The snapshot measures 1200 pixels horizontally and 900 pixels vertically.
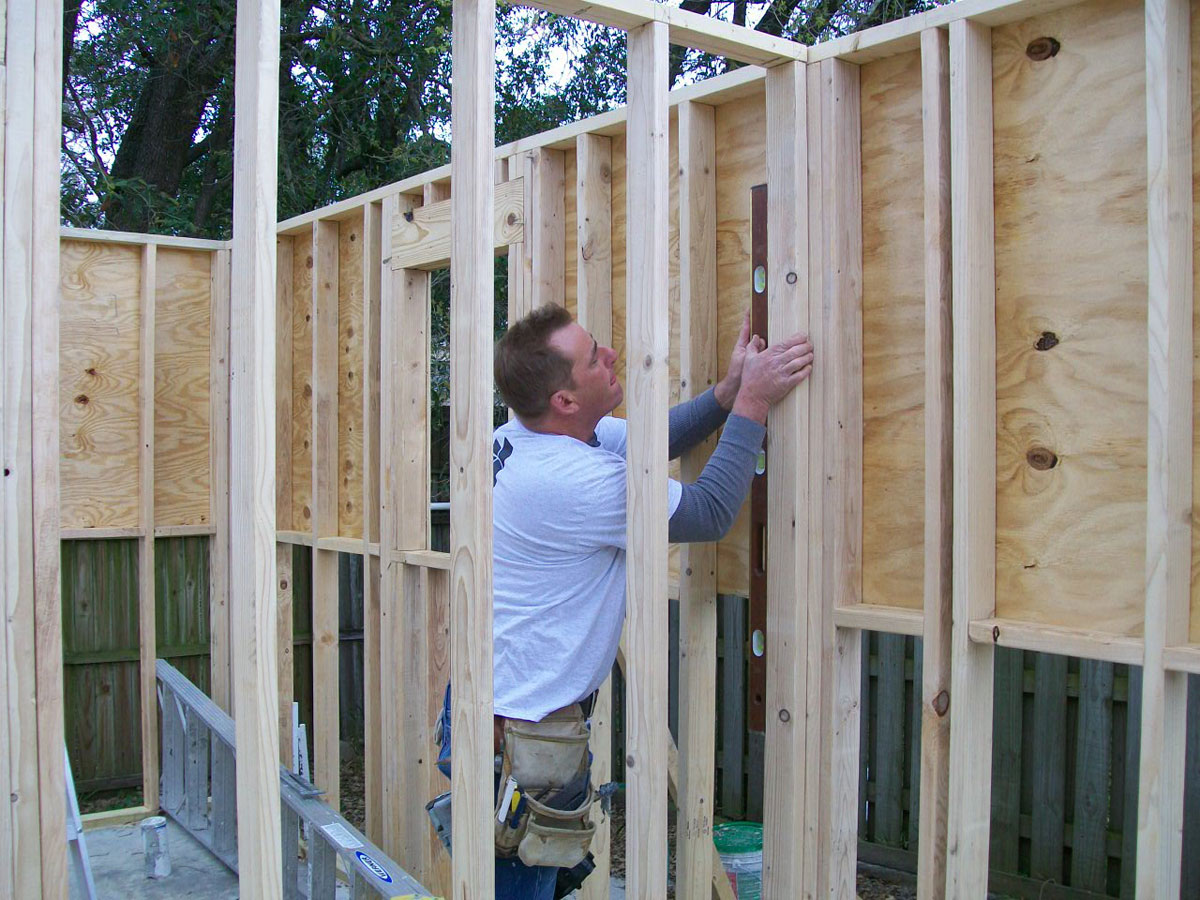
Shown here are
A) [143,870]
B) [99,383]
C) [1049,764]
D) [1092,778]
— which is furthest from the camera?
[99,383]

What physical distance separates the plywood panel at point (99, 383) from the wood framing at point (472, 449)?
4.31 metres

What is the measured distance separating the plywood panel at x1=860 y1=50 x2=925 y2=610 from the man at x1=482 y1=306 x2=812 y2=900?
0.22 metres

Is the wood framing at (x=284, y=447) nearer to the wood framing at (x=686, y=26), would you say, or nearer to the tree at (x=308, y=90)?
the tree at (x=308, y=90)

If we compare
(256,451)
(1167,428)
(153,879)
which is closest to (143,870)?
(153,879)

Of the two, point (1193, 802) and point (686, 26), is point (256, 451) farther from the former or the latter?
point (1193, 802)

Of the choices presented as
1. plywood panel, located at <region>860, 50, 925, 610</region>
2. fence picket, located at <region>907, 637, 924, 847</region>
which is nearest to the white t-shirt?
plywood panel, located at <region>860, 50, 925, 610</region>

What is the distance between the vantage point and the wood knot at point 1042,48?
97.7 inches

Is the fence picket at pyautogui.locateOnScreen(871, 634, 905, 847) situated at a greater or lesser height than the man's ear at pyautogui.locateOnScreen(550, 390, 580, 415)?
lesser

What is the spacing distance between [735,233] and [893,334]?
2.05 feet

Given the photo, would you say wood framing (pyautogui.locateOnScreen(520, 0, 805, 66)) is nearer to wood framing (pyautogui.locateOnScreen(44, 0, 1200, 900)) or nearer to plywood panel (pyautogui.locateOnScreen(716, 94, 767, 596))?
wood framing (pyautogui.locateOnScreen(44, 0, 1200, 900))

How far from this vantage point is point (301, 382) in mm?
5828

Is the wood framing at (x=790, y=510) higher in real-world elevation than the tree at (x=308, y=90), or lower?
lower

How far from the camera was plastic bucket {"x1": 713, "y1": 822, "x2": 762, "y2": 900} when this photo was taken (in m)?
3.65

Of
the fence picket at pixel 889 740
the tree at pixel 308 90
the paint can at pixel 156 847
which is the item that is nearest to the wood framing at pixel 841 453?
the fence picket at pixel 889 740
